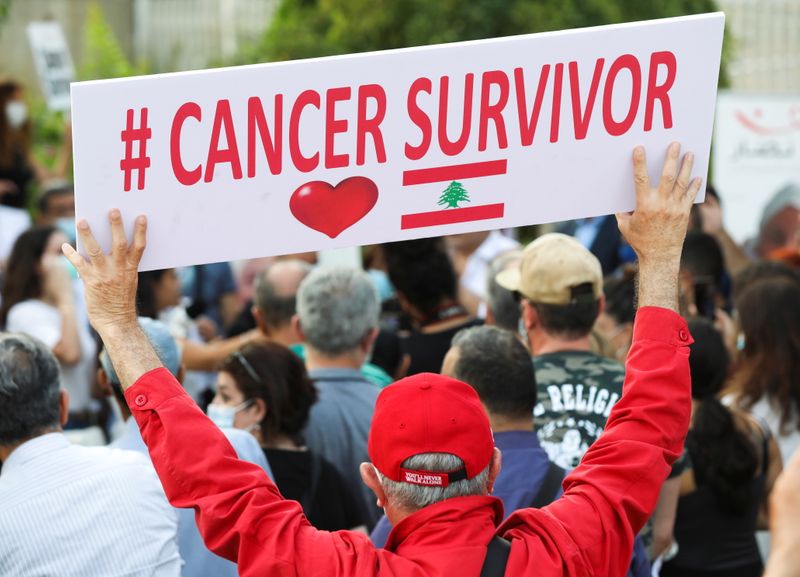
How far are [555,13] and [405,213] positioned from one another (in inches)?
476

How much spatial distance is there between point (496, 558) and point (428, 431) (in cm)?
28

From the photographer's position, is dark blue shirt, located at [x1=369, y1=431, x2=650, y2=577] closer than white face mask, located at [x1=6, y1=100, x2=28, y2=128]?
Yes

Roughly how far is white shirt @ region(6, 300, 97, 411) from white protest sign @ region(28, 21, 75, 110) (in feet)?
16.8

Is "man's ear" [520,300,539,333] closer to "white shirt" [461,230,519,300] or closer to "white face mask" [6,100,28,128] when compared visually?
"white shirt" [461,230,519,300]

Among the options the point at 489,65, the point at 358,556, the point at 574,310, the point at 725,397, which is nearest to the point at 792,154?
the point at 725,397

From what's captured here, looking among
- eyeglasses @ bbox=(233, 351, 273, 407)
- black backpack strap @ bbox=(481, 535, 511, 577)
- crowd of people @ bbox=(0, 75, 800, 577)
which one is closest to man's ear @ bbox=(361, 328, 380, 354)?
crowd of people @ bbox=(0, 75, 800, 577)

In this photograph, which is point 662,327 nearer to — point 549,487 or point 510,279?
point 549,487

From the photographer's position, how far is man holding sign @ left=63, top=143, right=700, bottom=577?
7.59 ft

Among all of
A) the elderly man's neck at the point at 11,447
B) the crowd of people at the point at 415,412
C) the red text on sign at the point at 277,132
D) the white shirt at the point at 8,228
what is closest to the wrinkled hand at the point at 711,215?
the crowd of people at the point at 415,412

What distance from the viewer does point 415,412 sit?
241 cm

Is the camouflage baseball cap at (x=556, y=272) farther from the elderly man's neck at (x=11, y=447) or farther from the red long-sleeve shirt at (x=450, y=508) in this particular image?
the elderly man's neck at (x=11, y=447)

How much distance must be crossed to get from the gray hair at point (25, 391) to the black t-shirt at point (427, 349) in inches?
89.1

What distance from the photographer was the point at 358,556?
90.7 inches

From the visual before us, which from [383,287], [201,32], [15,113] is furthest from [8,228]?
[201,32]
